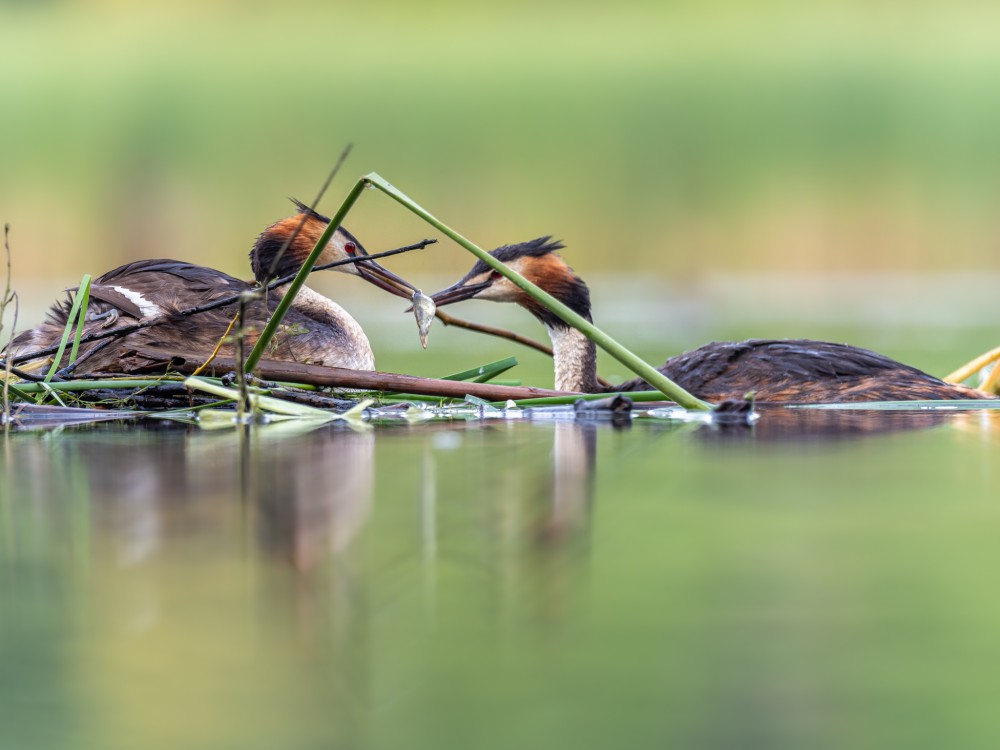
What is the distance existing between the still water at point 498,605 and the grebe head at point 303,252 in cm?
285

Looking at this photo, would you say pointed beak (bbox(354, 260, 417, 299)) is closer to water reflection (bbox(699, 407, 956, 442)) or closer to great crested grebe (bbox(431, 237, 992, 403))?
great crested grebe (bbox(431, 237, 992, 403))

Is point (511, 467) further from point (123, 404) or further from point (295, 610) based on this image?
point (123, 404)

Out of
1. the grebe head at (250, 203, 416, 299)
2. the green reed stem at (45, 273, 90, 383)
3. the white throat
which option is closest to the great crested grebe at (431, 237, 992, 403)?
the white throat

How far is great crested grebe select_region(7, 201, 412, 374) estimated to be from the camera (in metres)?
5.16

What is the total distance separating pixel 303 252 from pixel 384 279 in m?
0.60

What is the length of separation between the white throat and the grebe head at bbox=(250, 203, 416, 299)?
0.71 m

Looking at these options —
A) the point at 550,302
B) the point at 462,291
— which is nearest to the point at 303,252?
the point at 462,291

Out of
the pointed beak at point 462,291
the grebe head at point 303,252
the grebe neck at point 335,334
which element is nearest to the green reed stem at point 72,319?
the grebe neck at point 335,334

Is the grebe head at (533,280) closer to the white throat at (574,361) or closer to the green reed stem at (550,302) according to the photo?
the white throat at (574,361)

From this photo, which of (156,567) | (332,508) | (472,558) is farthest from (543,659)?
(332,508)

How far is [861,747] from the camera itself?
1.41 metres

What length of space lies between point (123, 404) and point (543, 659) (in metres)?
3.45

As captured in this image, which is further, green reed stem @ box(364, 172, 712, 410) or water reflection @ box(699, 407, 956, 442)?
water reflection @ box(699, 407, 956, 442)

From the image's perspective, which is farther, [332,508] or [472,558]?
[332,508]
